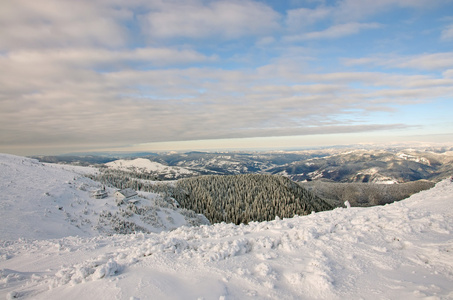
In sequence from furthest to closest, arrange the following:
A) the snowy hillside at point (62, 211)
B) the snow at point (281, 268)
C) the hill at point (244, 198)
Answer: the hill at point (244, 198) < the snowy hillside at point (62, 211) < the snow at point (281, 268)

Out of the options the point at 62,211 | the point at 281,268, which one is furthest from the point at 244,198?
the point at 281,268

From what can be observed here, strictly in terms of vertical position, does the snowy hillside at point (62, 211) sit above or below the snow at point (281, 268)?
below

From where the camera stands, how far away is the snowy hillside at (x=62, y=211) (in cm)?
2761

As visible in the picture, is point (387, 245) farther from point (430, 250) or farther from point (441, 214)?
point (441, 214)

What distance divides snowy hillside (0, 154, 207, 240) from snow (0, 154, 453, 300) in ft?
67.9

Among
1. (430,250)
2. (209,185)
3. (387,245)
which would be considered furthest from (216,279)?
(209,185)

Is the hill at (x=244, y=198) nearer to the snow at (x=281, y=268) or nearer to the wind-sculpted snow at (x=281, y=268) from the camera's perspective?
the wind-sculpted snow at (x=281, y=268)

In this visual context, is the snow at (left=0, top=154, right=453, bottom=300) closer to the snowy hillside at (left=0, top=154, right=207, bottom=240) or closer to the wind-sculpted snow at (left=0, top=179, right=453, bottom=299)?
the wind-sculpted snow at (left=0, top=179, right=453, bottom=299)

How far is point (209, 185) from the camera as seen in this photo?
116 m

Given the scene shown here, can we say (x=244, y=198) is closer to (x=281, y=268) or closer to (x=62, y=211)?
(x=62, y=211)

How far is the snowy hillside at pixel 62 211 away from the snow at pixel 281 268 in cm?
2069

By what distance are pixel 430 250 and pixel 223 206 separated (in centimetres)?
8830

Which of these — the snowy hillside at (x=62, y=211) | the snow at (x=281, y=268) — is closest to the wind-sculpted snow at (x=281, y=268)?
the snow at (x=281, y=268)

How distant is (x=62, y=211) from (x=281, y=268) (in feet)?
135
